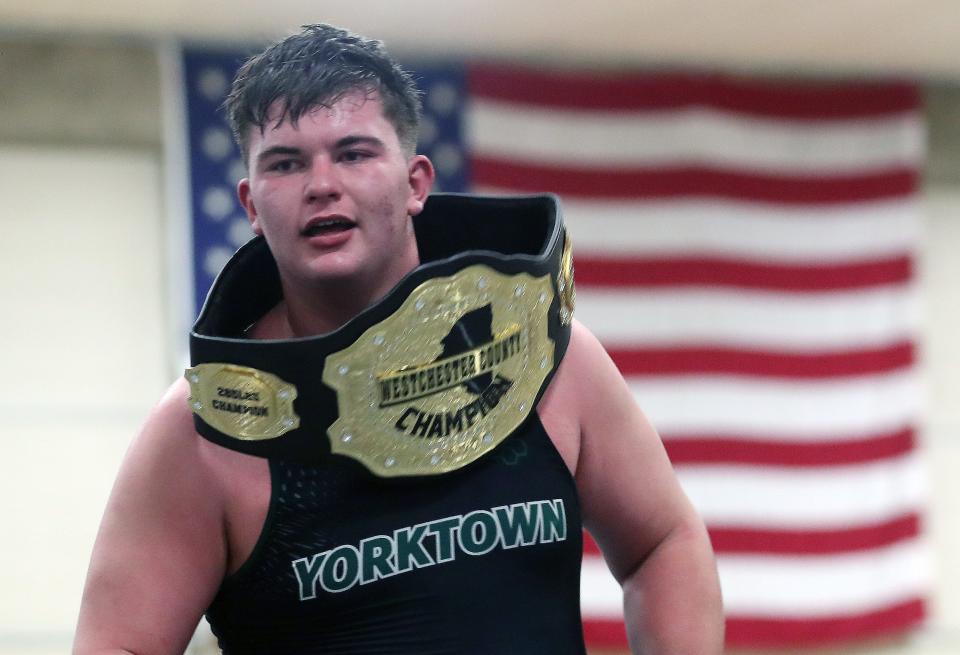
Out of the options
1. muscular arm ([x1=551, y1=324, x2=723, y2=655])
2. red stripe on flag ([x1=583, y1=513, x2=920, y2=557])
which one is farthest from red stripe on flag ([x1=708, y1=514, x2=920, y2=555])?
muscular arm ([x1=551, y1=324, x2=723, y2=655])

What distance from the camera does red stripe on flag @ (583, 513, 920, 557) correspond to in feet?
11.5

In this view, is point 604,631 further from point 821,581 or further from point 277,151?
point 277,151

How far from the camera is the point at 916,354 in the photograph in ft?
12.1


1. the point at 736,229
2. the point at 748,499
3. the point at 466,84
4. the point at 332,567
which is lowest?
the point at 332,567

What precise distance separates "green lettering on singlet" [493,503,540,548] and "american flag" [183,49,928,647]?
2.46 metres

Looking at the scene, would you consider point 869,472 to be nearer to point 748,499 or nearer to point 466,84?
point 748,499

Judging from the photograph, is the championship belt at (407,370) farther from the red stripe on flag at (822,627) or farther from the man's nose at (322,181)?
the red stripe on flag at (822,627)

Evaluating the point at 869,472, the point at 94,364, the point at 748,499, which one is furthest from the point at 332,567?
the point at 869,472

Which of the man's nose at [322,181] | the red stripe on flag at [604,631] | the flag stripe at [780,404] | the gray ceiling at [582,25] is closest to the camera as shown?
the man's nose at [322,181]

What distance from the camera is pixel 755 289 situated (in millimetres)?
3562

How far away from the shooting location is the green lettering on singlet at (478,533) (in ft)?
2.76

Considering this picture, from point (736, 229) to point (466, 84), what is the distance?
0.86m

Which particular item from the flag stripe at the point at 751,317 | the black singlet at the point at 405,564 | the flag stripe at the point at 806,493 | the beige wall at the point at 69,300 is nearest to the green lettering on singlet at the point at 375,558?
the black singlet at the point at 405,564

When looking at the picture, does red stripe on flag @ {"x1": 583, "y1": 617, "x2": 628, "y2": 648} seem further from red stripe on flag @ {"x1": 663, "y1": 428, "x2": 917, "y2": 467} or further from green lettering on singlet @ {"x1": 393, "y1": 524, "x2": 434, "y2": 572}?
green lettering on singlet @ {"x1": 393, "y1": 524, "x2": 434, "y2": 572}
